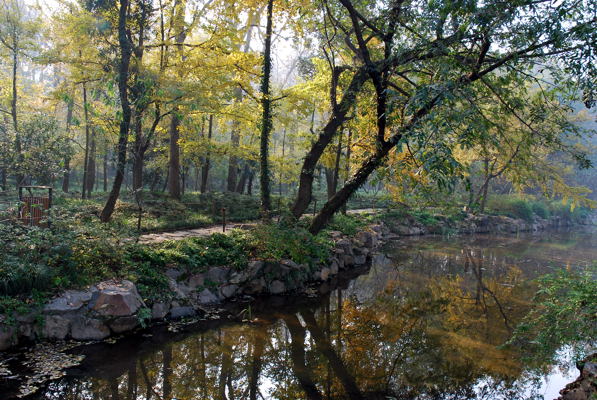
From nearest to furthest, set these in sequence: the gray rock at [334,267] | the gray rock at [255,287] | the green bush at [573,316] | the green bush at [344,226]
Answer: the green bush at [573,316] → the gray rock at [255,287] → the gray rock at [334,267] → the green bush at [344,226]

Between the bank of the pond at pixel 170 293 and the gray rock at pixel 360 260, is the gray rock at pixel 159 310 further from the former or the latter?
the gray rock at pixel 360 260

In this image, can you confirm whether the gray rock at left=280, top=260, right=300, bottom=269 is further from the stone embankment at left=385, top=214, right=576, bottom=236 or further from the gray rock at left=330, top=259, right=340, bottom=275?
the stone embankment at left=385, top=214, right=576, bottom=236

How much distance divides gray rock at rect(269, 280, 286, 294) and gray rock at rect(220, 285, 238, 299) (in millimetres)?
874

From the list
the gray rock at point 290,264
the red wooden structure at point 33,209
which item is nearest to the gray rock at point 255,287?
the gray rock at point 290,264

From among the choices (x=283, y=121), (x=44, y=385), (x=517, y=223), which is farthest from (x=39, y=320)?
(x=517, y=223)

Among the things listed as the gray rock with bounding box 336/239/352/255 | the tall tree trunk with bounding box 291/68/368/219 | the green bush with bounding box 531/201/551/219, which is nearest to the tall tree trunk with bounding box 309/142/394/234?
the tall tree trunk with bounding box 291/68/368/219

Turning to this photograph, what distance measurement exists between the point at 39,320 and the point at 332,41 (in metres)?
9.38

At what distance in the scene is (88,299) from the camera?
6.56 m

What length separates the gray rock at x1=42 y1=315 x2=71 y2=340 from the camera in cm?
612

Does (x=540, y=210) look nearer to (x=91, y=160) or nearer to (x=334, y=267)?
(x=334, y=267)

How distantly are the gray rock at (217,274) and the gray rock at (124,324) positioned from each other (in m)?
2.17

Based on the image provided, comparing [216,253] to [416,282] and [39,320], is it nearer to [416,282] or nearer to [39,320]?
[39,320]

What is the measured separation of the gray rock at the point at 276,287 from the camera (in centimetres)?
953

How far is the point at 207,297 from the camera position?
8.51 meters
